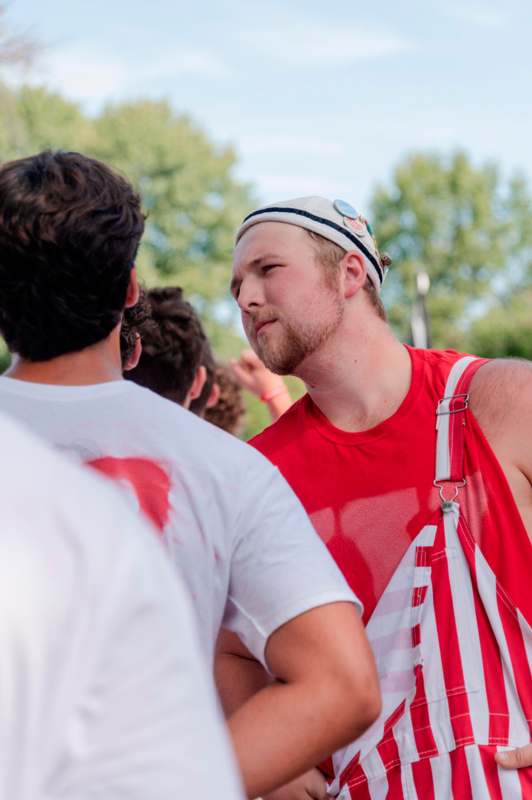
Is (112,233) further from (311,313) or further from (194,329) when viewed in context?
(194,329)

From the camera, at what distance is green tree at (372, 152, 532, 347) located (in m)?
56.4

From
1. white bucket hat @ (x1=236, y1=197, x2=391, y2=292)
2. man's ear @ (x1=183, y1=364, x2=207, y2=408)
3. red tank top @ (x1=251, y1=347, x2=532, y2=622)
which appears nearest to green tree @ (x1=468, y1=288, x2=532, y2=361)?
man's ear @ (x1=183, y1=364, x2=207, y2=408)

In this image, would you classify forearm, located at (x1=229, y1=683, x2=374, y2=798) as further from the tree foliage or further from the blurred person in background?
the tree foliage

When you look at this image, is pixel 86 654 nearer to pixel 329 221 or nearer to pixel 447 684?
pixel 447 684

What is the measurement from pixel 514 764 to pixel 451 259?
56.1 metres

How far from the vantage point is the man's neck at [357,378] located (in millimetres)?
3250

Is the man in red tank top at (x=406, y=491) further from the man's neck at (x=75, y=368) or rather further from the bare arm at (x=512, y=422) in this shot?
the man's neck at (x=75, y=368)

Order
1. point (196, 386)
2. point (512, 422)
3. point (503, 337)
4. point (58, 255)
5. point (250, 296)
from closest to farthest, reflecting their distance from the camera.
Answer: point (58, 255), point (512, 422), point (250, 296), point (196, 386), point (503, 337)

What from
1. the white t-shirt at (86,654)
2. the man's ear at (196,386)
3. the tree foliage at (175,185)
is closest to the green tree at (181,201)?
the tree foliage at (175,185)

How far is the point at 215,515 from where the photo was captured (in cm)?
181

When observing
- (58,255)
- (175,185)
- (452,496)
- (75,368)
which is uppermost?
(58,255)

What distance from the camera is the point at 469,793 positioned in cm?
276

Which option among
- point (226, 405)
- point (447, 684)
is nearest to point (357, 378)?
point (447, 684)

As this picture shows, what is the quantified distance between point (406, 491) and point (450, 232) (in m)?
56.1
